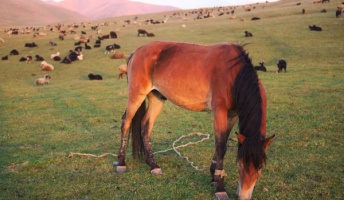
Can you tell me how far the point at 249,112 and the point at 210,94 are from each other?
102 cm

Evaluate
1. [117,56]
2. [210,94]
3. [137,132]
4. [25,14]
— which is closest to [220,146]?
[210,94]

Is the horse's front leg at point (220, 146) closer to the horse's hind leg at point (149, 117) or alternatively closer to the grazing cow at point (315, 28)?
the horse's hind leg at point (149, 117)

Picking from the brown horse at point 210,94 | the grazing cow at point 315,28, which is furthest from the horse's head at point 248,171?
the grazing cow at point 315,28

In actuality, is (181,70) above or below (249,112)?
above

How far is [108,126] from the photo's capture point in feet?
36.2

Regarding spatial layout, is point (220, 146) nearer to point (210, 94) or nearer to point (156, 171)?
point (210, 94)

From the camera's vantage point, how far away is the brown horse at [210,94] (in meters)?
4.92

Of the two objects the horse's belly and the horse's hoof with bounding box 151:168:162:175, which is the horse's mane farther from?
the horse's hoof with bounding box 151:168:162:175

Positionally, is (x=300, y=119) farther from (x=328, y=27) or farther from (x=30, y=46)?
(x=30, y=46)

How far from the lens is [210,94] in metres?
5.98

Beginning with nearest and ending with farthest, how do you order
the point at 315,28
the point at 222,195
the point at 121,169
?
1. the point at 222,195
2. the point at 121,169
3. the point at 315,28

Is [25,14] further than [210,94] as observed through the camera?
Yes

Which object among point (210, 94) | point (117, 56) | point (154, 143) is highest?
point (210, 94)

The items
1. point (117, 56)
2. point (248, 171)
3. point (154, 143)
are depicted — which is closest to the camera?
point (248, 171)
